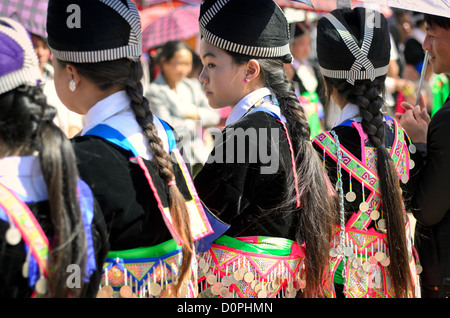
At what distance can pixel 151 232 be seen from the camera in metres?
2.24

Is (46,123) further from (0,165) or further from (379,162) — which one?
(379,162)

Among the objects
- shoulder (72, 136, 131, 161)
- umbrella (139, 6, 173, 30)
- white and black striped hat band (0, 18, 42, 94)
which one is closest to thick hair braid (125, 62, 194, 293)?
shoulder (72, 136, 131, 161)

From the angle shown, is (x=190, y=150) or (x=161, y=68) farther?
(x=161, y=68)

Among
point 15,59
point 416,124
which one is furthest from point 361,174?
point 15,59

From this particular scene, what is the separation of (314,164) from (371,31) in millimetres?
723

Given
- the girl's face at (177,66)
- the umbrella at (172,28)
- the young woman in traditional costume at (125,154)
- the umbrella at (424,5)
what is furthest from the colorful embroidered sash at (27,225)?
the umbrella at (172,28)

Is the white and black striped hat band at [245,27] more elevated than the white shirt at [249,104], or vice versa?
the white and black striped hat band at [245,27]

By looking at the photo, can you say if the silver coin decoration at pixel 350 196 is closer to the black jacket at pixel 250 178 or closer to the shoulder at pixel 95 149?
the black jacket at pixel 250 178

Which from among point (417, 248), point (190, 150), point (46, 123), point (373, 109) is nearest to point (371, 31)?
point (373, 109)

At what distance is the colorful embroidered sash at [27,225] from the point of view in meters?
1.80

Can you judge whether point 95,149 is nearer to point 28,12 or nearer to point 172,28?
point 28,12

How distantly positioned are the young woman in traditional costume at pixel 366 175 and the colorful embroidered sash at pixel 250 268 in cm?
24

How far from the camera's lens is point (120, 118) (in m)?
2.28

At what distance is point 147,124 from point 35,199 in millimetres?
551
